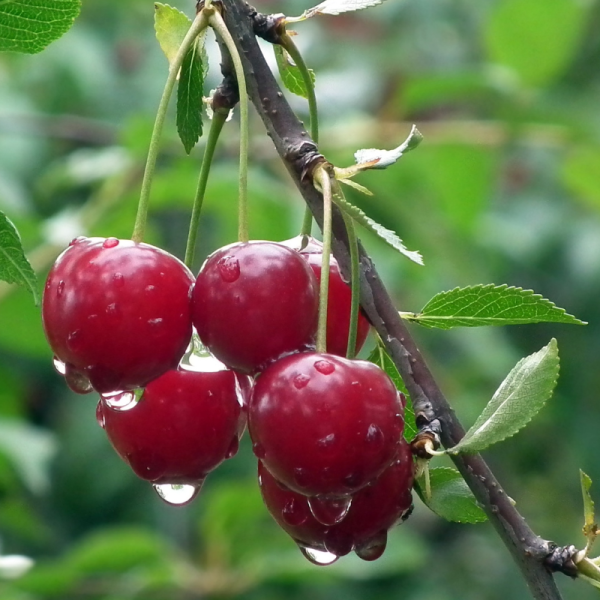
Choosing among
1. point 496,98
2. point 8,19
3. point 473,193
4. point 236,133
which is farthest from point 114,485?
point 8,19

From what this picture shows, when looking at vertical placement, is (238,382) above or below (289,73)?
below

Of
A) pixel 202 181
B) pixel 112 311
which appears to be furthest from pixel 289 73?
pixel 112 311

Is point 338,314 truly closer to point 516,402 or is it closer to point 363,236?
point 516,402

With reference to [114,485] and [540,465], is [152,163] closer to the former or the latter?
[114,485]

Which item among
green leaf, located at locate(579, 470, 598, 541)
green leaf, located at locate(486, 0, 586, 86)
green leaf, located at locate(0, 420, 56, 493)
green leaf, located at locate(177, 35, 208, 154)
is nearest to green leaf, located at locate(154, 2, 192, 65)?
green leaf, located at locate(177, 35, 208, 154)

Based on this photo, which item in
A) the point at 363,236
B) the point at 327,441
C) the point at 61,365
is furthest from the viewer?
the point at 363,236

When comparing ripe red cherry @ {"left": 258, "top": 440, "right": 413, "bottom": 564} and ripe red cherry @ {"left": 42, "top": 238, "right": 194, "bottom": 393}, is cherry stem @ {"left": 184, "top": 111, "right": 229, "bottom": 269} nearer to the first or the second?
ripe red cherry @ {"left": 42, "top": 238, "right": 194, "bottom": 393}
